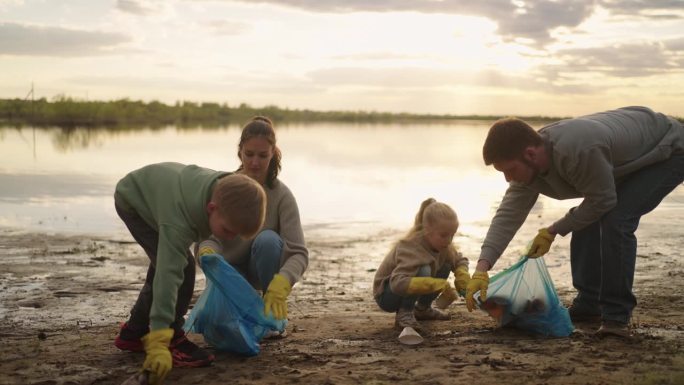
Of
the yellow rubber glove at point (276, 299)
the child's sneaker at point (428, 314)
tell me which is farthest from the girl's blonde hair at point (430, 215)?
the yellow rubber glove at point (276, 299)

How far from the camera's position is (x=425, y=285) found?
4.42 meters

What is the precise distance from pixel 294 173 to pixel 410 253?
11.1 metres

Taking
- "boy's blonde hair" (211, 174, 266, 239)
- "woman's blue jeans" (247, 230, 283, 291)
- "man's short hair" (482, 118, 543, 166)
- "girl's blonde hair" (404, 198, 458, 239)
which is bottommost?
"woman's blue jeans" (247, 230, 283, 291)

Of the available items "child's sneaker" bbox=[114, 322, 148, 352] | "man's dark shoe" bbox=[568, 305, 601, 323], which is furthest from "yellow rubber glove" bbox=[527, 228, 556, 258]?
"child's sneaker" bbox=[114, 322, 148, 352]

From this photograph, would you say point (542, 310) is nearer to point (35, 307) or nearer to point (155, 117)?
point (35, 307)

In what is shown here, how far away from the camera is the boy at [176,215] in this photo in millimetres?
3318

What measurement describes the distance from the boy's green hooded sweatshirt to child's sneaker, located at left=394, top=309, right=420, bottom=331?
4.91ft

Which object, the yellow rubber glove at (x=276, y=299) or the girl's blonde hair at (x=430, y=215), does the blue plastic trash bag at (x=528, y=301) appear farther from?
the yellow rubber glove at (x=276, y=299)

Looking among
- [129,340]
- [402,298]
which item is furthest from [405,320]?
[129,340]

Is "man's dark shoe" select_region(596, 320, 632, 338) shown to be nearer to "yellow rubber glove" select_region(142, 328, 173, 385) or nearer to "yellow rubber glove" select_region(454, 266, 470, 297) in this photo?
"yellow rubber glove" select_region(454, 266, 470, 297)

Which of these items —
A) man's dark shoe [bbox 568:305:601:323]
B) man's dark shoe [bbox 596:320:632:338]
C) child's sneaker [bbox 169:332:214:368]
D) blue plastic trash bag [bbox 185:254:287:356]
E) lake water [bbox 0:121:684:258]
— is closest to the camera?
child's sneaker [bbox 169:332:214:368]

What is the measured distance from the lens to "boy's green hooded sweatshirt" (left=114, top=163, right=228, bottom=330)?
11.1ft

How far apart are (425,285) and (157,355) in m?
1.65

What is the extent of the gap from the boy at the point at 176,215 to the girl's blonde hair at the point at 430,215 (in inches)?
54.1
